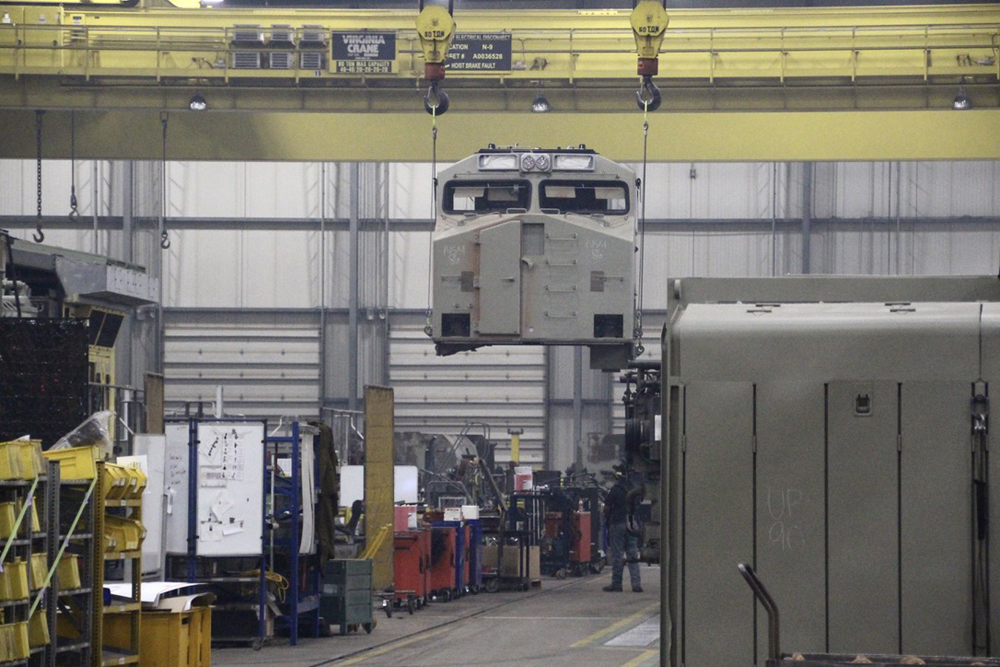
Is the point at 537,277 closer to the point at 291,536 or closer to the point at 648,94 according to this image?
the point at 648,94

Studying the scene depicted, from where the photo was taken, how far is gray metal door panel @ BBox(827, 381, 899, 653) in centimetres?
530

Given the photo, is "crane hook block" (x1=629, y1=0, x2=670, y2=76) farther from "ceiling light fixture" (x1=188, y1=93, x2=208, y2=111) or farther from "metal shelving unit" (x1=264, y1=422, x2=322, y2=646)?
"ceiling light fixture" (x1=188, y1=93, x2=208, y2=111)

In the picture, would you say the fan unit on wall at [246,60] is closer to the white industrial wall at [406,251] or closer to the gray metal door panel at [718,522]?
the white industrial wall at [406,251]

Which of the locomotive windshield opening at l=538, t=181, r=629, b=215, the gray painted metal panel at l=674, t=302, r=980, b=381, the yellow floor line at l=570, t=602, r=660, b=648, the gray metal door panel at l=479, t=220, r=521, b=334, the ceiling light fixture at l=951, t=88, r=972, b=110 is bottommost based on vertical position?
the yellow floor line at l=570, t=602, r=660, b=648

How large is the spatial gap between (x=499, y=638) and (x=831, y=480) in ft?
35.3

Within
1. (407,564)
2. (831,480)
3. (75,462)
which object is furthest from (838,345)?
(407,564)

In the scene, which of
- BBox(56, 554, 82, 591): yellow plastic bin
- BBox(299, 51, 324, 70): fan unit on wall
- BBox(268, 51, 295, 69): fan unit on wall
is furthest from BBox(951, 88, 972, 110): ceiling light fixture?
BBox(56, 554, 82, 591): yellow plastic bin

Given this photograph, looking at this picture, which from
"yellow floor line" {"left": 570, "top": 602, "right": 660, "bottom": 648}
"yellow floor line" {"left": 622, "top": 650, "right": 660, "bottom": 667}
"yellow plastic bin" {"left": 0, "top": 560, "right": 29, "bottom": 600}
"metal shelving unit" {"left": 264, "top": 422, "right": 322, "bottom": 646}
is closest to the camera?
"yellow plastic bin" {"left": 0, "top": 560, "right": 29, "bottom": 600}

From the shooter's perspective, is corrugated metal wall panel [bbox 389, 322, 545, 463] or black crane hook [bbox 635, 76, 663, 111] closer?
black crane hook [bbox 635, 76, 663, 111]

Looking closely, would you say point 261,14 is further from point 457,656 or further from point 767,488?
point 767,488

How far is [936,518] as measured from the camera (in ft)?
17.5

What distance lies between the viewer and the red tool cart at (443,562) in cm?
2036

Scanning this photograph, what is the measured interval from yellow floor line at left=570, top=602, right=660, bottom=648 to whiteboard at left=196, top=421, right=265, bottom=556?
146 inches

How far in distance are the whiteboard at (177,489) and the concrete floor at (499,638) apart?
1.26 metres
